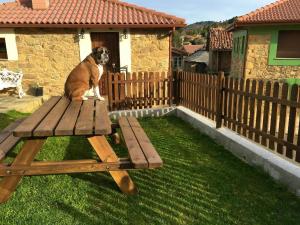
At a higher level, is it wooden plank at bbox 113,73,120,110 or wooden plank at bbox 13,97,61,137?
wooden plank at bbox 13,97,61,137

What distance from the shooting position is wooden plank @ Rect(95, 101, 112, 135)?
2.69 m

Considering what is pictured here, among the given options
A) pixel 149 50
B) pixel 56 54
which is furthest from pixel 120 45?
pixel 56 54

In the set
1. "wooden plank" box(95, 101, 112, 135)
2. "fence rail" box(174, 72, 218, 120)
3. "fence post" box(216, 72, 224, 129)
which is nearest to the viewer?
"wooden plank" box(95, 101, 112, 135)

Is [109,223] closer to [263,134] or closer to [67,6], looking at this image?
[263,134]

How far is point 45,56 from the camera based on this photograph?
10273 mm

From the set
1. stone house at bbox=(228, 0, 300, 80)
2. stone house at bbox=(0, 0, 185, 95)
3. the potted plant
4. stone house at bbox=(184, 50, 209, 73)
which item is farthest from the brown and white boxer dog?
stone house at bbox=(184, 50, 209, 73)

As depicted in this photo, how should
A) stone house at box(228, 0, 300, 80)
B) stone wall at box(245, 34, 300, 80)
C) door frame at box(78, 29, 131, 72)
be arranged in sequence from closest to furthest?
door frame at box(78, 29, 131, 72)
stone house at box(228, 0, 300, 80)
stone wall at box(245, 34, 300, 80)

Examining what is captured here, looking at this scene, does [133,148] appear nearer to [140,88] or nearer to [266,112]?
[266,112]

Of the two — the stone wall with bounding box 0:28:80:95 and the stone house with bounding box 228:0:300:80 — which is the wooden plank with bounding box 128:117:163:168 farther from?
the stone house with bounding box 228:0:300:80

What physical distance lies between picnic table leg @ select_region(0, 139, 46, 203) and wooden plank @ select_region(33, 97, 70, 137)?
0.71ft

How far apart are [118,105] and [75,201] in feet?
→ 16.0

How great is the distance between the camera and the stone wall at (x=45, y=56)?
397 inches

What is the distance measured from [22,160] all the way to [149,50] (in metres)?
8.38

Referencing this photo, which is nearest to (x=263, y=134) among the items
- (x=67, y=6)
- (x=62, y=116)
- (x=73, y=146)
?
(x=62, y=116)
